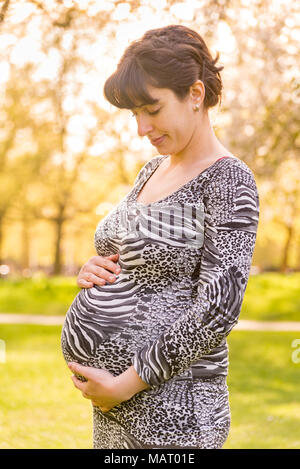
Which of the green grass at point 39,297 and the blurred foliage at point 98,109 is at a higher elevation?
the blurred foliage at point 98,109

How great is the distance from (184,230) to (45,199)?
19111 millimetres

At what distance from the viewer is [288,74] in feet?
31.6

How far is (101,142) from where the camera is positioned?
760 inches

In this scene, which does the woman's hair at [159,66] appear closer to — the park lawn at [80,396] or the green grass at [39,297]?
the park lawn at [80,396]

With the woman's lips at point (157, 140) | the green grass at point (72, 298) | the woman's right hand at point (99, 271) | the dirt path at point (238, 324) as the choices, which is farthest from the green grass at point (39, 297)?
the woman's lips at point (157, 140)

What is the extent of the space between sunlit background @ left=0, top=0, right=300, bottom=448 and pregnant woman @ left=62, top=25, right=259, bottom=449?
0.56 feet

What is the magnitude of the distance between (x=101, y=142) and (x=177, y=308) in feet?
58.2

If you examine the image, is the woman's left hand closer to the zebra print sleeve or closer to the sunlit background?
the zebra print sleeve

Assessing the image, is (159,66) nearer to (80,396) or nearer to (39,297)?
(80,396)

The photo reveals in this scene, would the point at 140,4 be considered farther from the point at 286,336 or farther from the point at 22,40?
the point at 286,336

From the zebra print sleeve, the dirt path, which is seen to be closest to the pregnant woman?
the zebra print sleeve

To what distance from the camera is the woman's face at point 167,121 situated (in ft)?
5.98

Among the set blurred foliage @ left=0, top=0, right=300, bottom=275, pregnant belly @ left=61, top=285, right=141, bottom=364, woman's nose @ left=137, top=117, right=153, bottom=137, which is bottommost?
pregnant belly @ left=61, top=285, right=141, bottom=364

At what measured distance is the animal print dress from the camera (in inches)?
68.3
